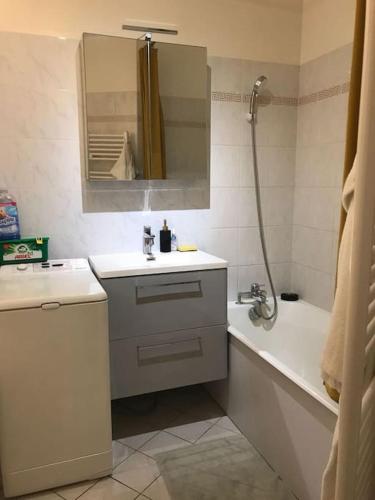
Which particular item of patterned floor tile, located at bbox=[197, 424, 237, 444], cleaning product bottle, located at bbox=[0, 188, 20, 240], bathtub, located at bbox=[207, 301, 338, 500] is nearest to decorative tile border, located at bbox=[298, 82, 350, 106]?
bathtub, located at bbox=[207, 301, 338, 500]

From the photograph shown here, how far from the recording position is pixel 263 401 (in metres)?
1.91

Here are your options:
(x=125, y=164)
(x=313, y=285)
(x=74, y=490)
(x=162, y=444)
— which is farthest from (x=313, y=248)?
(x=74, y=490)

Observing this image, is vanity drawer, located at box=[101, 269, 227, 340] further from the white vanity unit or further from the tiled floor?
the tiled floor

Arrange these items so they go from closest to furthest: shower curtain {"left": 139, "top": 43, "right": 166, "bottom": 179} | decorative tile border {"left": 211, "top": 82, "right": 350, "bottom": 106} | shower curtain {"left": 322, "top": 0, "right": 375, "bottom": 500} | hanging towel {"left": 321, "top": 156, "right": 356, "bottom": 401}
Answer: shower curtain {"left": 322, "top": 0, "right": 375, "bottom": 500} < hanging towel {"left": 321, "top": 156, "right": 356, "bottom": 401} < shower curtain {"left": 139, "top": 43, "right": 166, "bottom": 179} < decorative tile border {"left": 211, "top": 82, "right": 350, "bottom": 106}

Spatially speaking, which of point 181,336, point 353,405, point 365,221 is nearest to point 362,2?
point 365,221

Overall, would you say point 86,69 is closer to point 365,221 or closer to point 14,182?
point 14,182

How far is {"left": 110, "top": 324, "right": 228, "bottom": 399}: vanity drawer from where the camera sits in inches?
77.0

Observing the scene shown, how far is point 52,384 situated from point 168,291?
654 millimetres

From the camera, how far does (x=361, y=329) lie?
0.74 meters

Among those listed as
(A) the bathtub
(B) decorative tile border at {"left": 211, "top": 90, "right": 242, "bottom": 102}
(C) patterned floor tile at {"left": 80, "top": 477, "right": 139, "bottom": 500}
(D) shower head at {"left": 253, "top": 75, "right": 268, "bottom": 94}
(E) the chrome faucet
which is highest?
(D) shower head at {"left": 253, "top": 75, "right": 268, "bottom": 94}

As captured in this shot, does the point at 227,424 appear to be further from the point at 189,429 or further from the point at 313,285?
the point at 313,285

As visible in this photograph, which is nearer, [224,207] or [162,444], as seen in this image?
[162,444]

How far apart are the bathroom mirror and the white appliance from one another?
722mm

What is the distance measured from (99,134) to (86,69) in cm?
31
